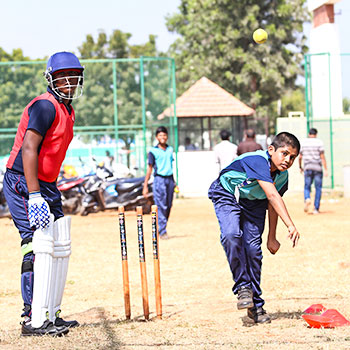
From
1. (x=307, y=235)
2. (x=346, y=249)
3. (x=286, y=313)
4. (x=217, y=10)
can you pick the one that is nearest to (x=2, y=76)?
(x=307, y=235)

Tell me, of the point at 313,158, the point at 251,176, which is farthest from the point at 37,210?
the point at 313,158

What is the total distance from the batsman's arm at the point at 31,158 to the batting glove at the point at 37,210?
63 millimetres

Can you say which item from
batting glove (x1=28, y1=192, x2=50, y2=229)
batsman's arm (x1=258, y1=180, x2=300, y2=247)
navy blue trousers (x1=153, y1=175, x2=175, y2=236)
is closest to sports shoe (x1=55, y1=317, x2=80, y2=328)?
batting glove (x1=28, y1=192, x2=50, y2=229)

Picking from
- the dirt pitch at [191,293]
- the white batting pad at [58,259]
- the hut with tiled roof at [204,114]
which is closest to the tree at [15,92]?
the dirt pitch at [191,293]

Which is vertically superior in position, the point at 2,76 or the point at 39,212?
the point at 2,76

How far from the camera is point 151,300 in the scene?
8.16m

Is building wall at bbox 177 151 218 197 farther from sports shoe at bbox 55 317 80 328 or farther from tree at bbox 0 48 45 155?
sports shoe at bbox 55 317 80 328

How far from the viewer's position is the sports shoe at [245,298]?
20.4 feet

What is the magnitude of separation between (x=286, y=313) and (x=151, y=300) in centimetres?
170

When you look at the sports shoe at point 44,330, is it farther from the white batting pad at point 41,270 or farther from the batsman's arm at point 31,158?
the batsman's arm at point 31,158

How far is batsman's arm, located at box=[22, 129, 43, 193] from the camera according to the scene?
5691mm

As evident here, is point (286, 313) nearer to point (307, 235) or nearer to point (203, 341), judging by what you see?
point (203, 341)

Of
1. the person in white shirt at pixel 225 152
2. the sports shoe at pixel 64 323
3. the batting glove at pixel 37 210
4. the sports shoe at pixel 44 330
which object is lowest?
the sports shoe at pixel 64 323

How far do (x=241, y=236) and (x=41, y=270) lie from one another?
1678 millimetres
